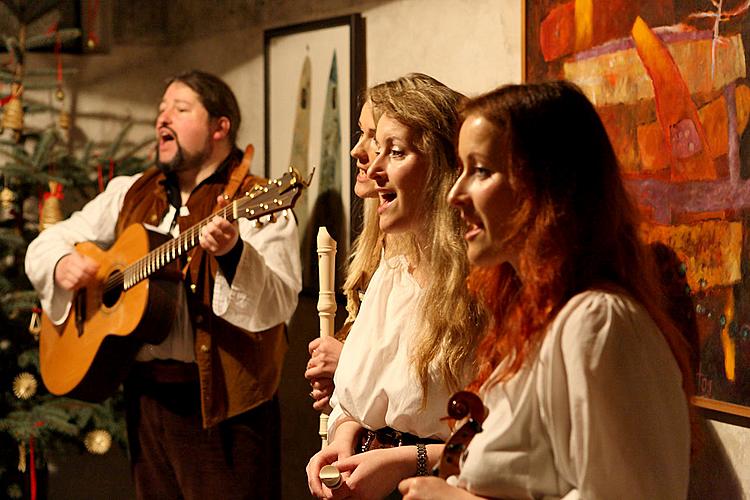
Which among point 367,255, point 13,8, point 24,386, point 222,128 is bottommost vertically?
point 24,386

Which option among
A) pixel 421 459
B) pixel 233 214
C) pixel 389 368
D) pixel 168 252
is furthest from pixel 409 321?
pixel 168 252

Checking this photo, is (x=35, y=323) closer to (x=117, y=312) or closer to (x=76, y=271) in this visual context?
(x=76, y=271)

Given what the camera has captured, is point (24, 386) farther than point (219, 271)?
Yes

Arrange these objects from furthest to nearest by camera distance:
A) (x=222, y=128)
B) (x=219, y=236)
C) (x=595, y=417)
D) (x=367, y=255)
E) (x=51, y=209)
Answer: (x=51, y=209) < (x=222, y=128) < (x=219, y=236) < (x=367, y=255) < (x=595, y=417)

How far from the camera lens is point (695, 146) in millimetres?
2186

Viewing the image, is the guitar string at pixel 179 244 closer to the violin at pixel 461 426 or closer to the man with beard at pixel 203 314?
the man with beard at pixel 203 314

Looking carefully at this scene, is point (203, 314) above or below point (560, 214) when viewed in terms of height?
below

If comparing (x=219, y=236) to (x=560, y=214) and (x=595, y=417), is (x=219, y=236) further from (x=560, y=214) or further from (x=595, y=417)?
(x=595, y=417)

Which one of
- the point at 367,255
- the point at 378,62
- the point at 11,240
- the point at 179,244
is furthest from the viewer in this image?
the point at 11,240

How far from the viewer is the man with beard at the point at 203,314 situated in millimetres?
3609

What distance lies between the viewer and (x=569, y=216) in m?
1.53

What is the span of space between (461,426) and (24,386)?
3117mm

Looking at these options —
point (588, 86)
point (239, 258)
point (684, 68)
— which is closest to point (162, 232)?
point (239, 258)

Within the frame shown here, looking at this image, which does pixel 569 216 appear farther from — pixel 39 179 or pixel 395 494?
pixel 39 179
